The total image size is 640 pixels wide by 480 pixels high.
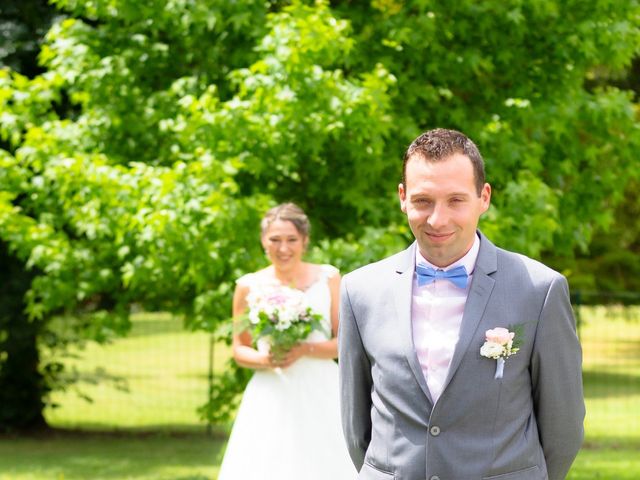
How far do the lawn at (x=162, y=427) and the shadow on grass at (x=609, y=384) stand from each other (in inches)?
0.7

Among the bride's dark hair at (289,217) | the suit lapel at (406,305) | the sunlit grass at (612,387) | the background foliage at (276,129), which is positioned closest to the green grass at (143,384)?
the background foliage at (276,129)

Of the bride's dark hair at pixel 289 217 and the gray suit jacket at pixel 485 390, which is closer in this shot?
the gray suit jacket at pixel 485 390

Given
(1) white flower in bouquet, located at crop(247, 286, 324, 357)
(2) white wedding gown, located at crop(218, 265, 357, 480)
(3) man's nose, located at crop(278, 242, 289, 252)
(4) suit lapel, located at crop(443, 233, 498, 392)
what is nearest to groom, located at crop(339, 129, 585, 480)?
(4) suit lapel, located at crop(443, 233, 498, 392)

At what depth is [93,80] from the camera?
9.89 metres

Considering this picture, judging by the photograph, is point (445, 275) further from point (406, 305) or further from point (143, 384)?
point (143, 384)

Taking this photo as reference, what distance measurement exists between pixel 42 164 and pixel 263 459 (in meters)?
3.71

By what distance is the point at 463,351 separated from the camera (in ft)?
10.3

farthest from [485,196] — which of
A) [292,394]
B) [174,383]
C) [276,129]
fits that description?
[174,383]

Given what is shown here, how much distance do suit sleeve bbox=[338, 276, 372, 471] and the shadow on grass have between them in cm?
1652

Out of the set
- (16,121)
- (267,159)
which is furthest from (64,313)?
(267,159)

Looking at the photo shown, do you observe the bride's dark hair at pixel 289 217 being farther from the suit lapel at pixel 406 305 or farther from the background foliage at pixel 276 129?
the suit lapel at pixel 406 305

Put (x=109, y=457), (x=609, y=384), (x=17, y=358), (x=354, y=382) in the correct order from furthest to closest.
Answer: (x=609, y=384)
(x=17, y=358)
(x=109, y=457)
(x=354, y=382)

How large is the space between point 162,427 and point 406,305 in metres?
14.0

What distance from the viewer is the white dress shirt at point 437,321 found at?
3197 millimetres
